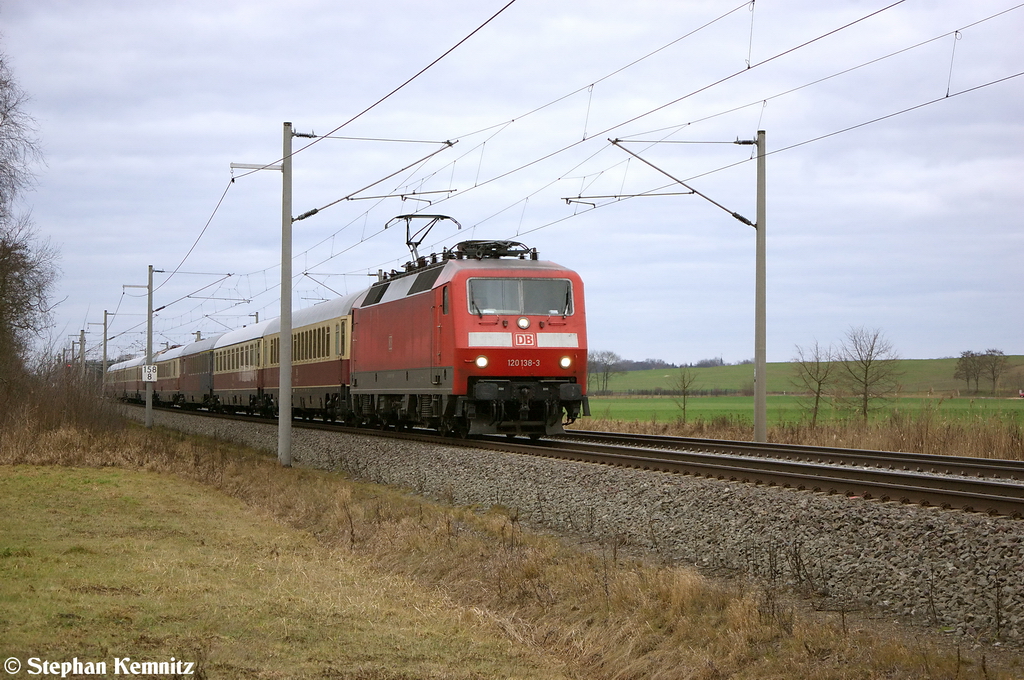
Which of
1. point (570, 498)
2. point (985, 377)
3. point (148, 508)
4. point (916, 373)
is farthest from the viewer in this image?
point (916, 373)

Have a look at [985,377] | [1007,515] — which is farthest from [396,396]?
[985,377]

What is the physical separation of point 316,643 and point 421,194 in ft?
63.0

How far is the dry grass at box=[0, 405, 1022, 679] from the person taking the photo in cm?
674

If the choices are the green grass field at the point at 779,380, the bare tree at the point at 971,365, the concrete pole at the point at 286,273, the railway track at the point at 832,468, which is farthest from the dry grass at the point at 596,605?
the bare tree at the point at 971,365

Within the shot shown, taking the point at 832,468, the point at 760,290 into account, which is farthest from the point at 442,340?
the point at 832,468

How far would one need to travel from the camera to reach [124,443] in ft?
83.1

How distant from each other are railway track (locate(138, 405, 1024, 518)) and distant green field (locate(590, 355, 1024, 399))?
2843 cm

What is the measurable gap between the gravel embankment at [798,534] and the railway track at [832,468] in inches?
18.0

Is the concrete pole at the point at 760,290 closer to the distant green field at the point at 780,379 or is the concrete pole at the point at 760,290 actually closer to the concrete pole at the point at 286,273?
the concrete pole at the point at 286,273

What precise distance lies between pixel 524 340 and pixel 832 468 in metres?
7.99

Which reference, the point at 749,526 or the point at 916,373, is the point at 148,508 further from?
the point at 916,373

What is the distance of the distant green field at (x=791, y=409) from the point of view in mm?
27516

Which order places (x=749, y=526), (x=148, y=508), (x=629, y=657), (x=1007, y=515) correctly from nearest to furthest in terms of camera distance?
(x=629, y=657) → (x=1007, y=515) → (x=749, y=526) → (x=148, y=508)

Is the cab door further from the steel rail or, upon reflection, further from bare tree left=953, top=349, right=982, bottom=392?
bare tree left=953, top=349, right=982, bottom=392
